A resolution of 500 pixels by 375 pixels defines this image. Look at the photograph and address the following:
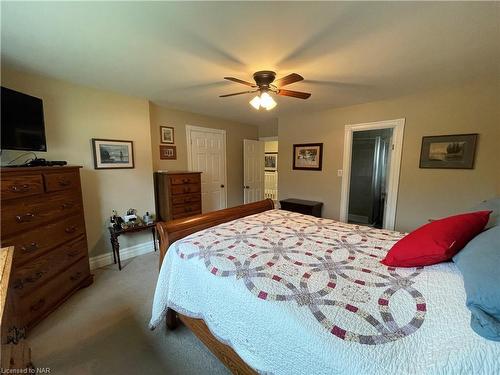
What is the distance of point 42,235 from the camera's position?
185 centimetres

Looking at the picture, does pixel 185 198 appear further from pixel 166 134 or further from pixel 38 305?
pixel 38 305

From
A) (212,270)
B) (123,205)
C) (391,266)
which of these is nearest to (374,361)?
(391,266)

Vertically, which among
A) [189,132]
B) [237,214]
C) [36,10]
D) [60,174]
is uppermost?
[36,10]

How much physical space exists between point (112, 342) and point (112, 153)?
2172 mm

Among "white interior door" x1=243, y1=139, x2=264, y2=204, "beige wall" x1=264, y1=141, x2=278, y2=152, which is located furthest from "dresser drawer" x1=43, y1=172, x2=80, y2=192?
"beige wall" x1=264, y1=141, x2=278, y2=152

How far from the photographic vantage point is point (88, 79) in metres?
2.31

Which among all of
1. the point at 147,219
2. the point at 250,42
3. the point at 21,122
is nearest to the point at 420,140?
the point at 250,42

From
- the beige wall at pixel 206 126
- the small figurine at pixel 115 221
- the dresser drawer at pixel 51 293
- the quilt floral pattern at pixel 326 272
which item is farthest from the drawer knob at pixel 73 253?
the beige wall at pixel 206 126

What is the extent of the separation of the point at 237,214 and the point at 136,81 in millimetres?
1872

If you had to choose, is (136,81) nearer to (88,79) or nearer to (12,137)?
(88,79)

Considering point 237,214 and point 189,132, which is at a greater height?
point 189,132

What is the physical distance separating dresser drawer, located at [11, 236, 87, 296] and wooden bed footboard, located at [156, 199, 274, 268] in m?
0.95

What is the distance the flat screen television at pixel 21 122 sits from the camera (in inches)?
68.7

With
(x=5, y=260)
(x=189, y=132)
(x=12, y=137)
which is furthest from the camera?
(x=189, y=132)
